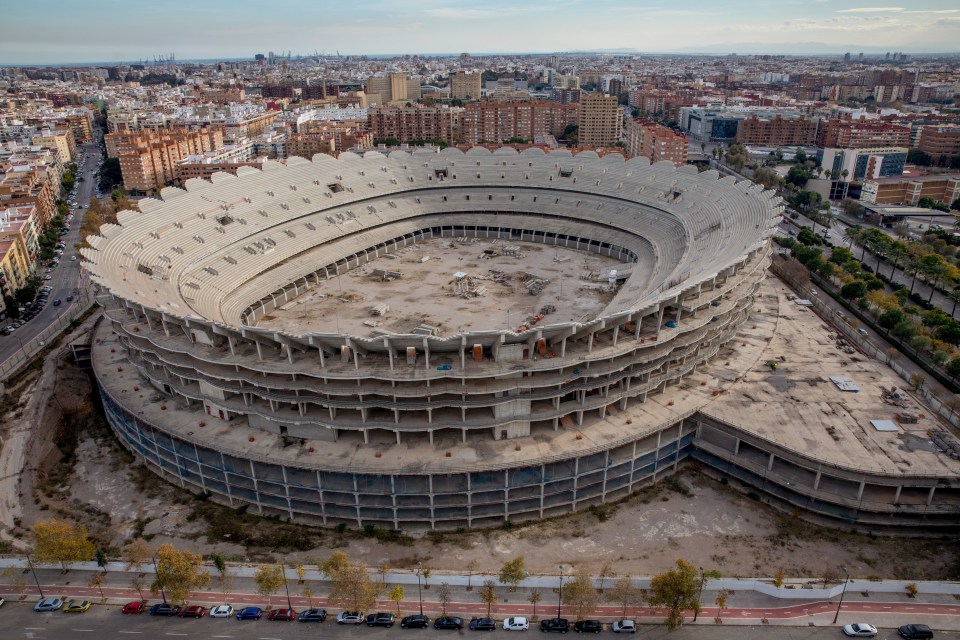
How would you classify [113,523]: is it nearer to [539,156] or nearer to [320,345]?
[320,345]

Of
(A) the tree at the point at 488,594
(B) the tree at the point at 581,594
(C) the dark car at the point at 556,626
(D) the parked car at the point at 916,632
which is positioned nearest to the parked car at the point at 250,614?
(A) the tree at the point at 488,594

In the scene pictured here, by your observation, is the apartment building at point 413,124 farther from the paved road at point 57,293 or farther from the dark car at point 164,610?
the dark car at point 164,610

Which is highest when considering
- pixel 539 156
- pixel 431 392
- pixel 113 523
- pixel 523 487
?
pixel 539 156

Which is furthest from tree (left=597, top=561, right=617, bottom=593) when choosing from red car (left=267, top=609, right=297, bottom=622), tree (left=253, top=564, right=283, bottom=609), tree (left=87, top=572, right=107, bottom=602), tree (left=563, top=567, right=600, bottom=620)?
tree (left=87, top=572, right=107, bottom=602)

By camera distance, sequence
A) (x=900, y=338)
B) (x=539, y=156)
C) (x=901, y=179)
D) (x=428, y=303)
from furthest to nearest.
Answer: (x=901, y=179) → (x=539, y=156) → (x=428, y=303) → (x=900, y=338)

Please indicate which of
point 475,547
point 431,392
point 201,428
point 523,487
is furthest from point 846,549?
point 201,428

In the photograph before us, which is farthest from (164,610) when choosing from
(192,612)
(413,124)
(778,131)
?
(778,131)

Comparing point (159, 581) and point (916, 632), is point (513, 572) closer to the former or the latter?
point (159, 581)

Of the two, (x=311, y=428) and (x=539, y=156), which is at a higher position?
(x=539, y=156)
